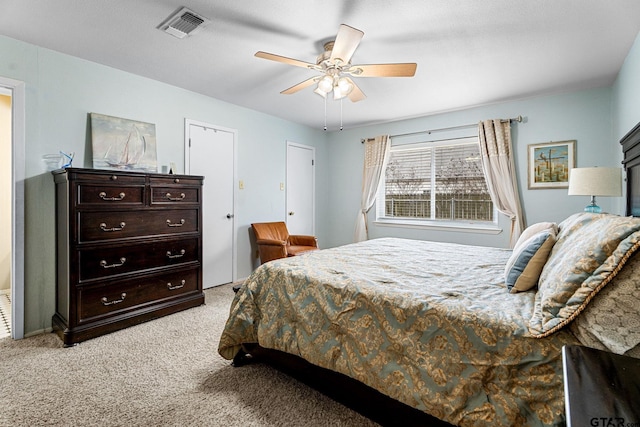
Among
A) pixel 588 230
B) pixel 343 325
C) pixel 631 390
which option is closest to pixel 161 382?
pixel 343 325

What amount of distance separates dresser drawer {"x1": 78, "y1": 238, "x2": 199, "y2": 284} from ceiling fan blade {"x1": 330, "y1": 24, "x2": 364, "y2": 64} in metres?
2.39

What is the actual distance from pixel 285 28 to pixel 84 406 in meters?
2.84

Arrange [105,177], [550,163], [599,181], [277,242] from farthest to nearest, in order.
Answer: [277,242] → [550,163] → [105,177] → [599,181]

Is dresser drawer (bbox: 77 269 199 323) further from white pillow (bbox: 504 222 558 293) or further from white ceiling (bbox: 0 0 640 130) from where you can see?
white pillow (bbox: 504 222 558 293)

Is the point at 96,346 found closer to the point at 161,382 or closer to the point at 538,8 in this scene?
the point at 161,382

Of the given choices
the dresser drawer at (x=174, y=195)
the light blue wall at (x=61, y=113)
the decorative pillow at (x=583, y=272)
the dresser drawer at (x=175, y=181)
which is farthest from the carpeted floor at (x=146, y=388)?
the dresser drawer at (x=175, y=181)

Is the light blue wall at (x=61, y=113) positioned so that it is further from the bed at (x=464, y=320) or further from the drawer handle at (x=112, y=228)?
the bed at (x=464, y=320)

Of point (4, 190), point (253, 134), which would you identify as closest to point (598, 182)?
point (253, 134)

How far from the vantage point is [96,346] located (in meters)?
2.47

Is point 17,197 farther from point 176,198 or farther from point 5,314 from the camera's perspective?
point 5,314

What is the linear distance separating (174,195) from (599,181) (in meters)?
3.92

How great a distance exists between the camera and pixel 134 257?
290 centimetres

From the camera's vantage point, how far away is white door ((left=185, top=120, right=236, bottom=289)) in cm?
391

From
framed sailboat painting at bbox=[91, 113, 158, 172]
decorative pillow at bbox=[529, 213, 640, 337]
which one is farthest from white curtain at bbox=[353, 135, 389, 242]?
decorative pillow at bbox=[529, 213, 640, 337]
